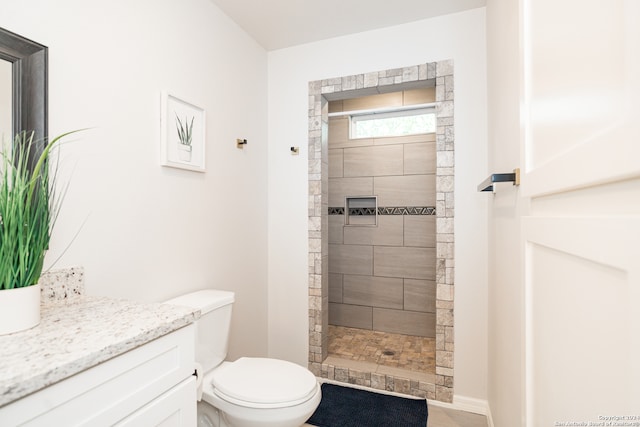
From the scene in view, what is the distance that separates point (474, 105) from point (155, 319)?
2.13 metres

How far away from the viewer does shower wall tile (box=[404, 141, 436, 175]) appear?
318cm

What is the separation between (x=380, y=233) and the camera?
11.2 ft

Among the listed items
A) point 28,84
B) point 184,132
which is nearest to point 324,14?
point 184,132

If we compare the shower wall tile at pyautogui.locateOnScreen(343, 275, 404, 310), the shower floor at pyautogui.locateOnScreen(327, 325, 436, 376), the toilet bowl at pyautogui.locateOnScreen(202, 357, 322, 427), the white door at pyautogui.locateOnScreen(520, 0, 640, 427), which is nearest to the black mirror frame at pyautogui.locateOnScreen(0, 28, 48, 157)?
the toilet bowl at pyautogui.locateOnScreen(202, 357, 322, 427)

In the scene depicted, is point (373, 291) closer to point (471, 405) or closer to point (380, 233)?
point (380, 233)

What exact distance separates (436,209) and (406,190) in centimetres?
112

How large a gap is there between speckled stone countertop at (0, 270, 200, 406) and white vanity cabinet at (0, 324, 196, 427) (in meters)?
0.03

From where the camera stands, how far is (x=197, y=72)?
76.1 inches

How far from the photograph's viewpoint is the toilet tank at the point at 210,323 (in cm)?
165

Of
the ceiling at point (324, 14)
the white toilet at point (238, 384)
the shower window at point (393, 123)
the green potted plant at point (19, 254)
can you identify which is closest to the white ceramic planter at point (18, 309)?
the green potted plant at point (19, 254)

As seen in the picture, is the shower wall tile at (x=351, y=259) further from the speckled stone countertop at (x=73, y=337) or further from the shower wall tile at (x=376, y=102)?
the speckled stone countertop at (x=73, y=337)

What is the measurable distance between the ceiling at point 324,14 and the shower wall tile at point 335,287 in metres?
2.32

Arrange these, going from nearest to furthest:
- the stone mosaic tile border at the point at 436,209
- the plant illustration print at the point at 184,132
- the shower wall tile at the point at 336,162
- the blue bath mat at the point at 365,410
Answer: the plant illustration print at the point at 184,132 → the blue bath mat at the point at 365,410 → the stone mosaic tile border at the point at 436,209 → the shower wall tile at the point at 336,162

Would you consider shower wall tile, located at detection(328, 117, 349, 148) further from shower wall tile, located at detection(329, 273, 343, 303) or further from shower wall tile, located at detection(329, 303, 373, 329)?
shower wall tile, located at detection(329, 303, 373, 329)
